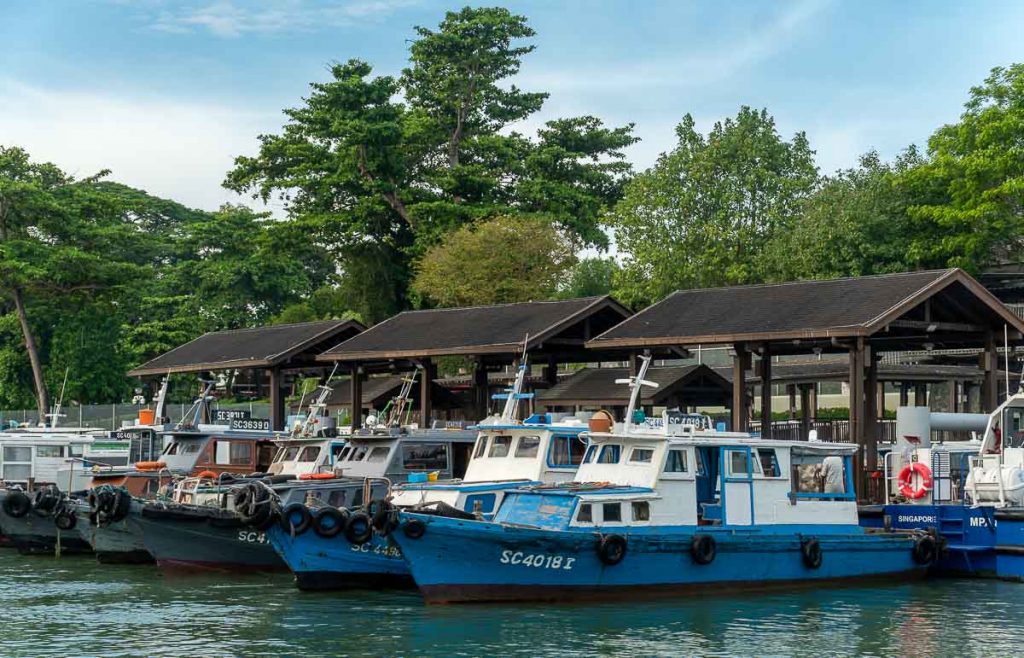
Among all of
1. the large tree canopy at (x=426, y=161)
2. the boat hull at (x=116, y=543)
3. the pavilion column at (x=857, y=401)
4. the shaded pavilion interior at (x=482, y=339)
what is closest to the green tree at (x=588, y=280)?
the large tree canopy at (x=426, y=161)

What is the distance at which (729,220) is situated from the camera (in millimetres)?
50469

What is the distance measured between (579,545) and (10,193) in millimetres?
40254

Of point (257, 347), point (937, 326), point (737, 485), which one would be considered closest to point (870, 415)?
point (937, 326)

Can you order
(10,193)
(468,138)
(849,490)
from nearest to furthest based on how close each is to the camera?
(849,490) < (10,193) < (468,138)

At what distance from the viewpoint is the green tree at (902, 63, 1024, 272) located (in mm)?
49906

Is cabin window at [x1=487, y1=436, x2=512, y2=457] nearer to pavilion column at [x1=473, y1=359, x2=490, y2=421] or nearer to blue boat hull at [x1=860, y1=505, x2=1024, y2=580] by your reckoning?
blue boat hull at [x1=860, y1=505, x2=1024, y2=580]

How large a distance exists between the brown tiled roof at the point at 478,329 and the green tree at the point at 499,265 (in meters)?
11.8

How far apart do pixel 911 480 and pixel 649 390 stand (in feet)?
29.3

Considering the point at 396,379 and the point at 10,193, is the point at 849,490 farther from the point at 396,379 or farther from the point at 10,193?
the point at 10,193

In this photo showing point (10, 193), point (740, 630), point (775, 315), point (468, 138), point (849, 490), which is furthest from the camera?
point (468, 138)

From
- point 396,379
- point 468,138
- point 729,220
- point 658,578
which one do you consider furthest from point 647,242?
point 658,578

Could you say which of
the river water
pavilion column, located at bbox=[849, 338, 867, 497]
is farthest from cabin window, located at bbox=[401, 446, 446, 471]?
pavilion column, located at bbox=[849, 338, 867, 497]

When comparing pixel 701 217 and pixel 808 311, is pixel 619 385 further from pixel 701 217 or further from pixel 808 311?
pixel 701 217

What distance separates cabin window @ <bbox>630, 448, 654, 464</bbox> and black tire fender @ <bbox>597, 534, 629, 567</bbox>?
1.82 metres
